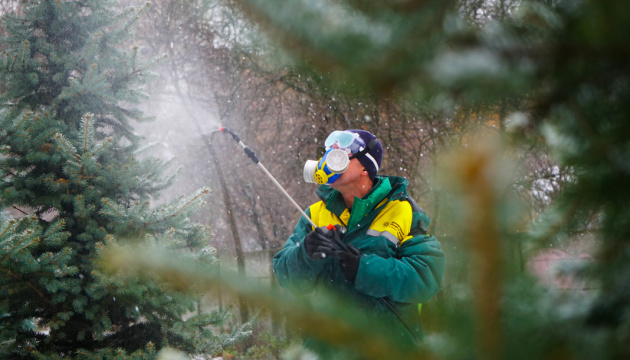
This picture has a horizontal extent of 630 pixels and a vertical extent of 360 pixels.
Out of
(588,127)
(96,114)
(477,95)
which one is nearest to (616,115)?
(588,127)

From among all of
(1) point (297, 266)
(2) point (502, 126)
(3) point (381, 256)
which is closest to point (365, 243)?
(3) point (381, 256)

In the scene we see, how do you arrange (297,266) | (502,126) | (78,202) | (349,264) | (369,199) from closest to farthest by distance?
(502,126) < (349,264) < (297,266) < (369,199) < (78,202)

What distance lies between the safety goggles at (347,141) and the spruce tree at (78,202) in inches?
53.3

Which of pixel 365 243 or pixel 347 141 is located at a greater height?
pixel 347 141

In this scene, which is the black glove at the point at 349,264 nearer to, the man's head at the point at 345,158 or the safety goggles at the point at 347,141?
the man's head at the point at 345,158

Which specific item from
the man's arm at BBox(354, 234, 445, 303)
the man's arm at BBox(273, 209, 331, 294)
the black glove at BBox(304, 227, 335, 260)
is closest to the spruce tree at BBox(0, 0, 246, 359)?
the man's arm at BBox(273, 209, 331, 294)

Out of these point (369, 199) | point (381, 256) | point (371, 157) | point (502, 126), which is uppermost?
point (371, 157)

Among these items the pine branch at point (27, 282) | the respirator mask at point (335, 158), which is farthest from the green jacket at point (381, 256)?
the pine branch at point (27, 282)

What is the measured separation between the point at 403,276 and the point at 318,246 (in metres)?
0.37

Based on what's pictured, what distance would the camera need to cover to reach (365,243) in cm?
222

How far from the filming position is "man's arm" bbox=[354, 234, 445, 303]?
79.4 inches

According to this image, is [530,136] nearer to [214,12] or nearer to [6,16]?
[6,16]

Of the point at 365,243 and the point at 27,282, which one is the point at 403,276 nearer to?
the point at 365,243

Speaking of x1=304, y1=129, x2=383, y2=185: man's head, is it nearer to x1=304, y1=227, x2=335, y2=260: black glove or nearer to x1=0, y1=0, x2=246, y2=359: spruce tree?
x1=304, y1=227, x2=335, y2=260: black glove
